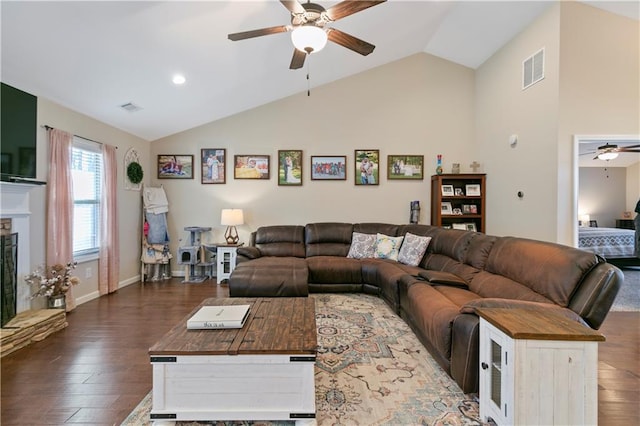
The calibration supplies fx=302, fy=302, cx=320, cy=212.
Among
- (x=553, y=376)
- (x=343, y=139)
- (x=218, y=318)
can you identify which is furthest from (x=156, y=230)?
(x=553, y=376)

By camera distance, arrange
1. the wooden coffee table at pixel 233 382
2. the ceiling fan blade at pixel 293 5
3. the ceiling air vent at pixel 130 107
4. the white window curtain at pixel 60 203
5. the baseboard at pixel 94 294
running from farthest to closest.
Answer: the ceiling air vent at pixel 130 107 < the baseboard at pixel 94 294 < the white window curtain at pixel 60 203 < the ceiling fan blade at pixel 293 5 < the wooden coffee table at pixel 233 382

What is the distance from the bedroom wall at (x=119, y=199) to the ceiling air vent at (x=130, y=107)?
0.49 metres

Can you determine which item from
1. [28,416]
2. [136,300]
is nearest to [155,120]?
[136,300]

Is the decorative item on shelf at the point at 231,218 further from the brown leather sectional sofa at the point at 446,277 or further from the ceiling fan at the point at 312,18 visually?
the ceiling fan at the point at 312,18

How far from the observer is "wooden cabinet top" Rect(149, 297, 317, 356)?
1.68 meters

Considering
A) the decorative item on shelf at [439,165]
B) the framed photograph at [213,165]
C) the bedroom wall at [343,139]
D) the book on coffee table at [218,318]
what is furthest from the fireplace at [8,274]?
the decorative item on shelf at [439,165]

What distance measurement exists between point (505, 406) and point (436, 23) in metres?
4.66

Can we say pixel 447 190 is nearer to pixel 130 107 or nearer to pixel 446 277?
pixel 446 277

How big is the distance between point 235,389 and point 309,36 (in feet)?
8.12

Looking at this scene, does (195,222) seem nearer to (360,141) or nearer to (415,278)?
(360,141)

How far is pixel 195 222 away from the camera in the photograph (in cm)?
547

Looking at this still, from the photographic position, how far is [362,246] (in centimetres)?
476

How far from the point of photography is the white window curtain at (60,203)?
3.43 meters

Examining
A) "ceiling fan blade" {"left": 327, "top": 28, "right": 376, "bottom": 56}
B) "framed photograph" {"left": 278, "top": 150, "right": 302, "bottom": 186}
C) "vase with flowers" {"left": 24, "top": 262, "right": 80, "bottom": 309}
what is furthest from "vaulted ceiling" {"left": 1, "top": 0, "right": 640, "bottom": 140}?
"vase with flowers" {"left": 24, "top": 262, "right": 80, "bottom": 309}
